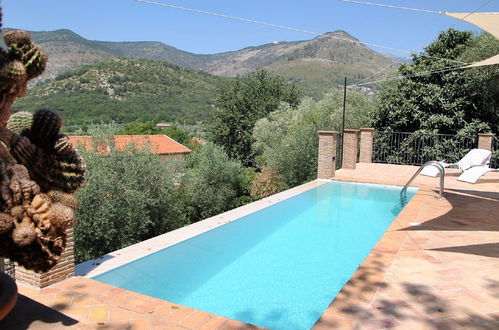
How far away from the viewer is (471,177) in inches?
315

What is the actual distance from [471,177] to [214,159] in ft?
47.1

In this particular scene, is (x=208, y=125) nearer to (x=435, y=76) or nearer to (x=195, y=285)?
(x=435, y=76)

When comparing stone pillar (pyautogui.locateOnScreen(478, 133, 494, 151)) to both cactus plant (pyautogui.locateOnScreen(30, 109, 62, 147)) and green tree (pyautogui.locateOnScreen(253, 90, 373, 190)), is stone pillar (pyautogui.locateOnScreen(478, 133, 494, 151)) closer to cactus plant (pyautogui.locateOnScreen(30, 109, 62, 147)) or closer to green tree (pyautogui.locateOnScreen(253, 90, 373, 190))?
green tree (pyautogui.locateOnScreen(253, 90, 373, 190))

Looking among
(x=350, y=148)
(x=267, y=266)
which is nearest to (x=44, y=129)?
(x=267, y=266)

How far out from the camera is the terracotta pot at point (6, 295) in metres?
1.57

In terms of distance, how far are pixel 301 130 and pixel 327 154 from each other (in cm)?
381

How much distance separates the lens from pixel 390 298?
3.91m

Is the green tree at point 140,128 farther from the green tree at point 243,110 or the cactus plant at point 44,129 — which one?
the cactus plant at point 44,129

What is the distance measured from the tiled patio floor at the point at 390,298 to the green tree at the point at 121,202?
7807 millimetres

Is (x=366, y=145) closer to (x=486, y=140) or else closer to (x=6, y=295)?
(x=486, y=140)

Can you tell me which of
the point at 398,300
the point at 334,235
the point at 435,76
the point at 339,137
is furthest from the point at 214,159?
the point at 398,300

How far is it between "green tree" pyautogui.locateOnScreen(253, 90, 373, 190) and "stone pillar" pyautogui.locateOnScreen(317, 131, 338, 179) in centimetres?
278

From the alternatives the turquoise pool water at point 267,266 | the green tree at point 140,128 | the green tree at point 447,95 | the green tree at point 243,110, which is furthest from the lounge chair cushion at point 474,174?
the green tree at point 140,128

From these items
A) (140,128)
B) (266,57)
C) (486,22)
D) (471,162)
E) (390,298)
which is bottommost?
(390,298)
